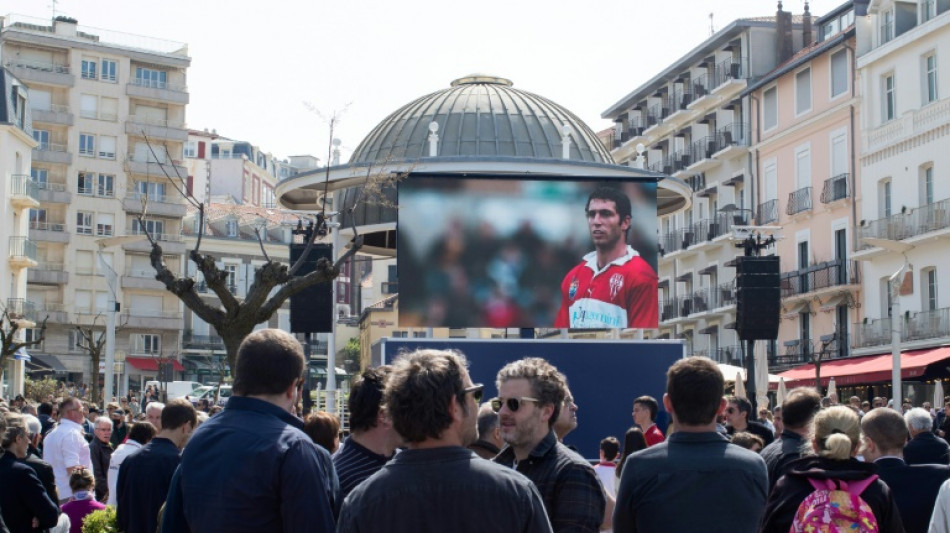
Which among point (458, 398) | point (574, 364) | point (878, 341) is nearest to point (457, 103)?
point (574, 364)

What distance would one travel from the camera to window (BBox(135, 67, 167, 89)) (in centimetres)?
7712

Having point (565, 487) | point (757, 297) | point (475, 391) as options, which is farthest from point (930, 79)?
point (475, 391)

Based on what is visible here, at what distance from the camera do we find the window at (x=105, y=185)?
7563 centimetres

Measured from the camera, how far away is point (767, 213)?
53906mm

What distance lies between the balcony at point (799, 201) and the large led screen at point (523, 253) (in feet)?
82.8

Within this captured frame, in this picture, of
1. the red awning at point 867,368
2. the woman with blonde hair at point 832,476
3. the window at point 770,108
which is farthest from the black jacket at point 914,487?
the window at point 770,108

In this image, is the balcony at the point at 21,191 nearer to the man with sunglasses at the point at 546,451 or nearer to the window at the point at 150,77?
the window at the point at 150,77

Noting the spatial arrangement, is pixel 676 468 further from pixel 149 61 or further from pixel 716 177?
pixel 149 61

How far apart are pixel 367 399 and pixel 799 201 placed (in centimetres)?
4664

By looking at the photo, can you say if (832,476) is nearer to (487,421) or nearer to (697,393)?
(697,393)

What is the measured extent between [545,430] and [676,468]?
1.85ft

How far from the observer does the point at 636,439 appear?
11.4 meters

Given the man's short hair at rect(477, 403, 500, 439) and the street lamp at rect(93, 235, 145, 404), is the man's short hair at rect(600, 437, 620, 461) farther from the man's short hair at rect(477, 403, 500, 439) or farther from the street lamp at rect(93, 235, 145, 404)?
the street lamp at rect(93, 235, 145, 404)

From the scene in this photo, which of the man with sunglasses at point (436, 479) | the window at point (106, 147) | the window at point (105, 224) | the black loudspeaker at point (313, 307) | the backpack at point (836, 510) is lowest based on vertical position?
the backpack at point (836, 510)
